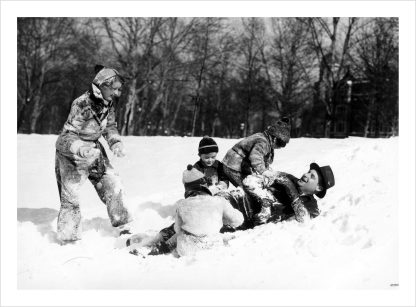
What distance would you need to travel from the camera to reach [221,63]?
23.3 feet

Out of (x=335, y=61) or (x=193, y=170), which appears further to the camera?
(x=335, y=61)

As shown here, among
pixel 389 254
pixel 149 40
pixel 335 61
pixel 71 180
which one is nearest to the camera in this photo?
pixel 389 254

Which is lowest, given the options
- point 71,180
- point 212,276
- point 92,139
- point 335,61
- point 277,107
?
point 212,276

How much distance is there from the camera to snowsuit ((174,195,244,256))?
12.1 ft

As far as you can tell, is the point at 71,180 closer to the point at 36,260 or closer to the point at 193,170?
the point at 36,260

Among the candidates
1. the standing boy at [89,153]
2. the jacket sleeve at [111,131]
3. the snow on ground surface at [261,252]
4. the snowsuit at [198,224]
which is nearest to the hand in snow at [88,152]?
the standing boy at [89,153]

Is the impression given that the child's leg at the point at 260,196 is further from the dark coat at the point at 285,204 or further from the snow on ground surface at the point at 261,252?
the snow on ground surface at the point at 261,252

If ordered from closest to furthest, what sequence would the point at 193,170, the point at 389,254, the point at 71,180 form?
the point at 389,254
the point at 193,170
the point at 71,180

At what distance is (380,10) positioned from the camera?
4316 millimetres

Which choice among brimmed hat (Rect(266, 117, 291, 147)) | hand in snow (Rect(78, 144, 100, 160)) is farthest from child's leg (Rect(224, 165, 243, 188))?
hand in snow (Rect(78, 144, 100, 160))

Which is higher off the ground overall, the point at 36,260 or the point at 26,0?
the point at 26,0

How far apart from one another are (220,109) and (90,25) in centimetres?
585

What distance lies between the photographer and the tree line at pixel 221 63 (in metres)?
5.69
